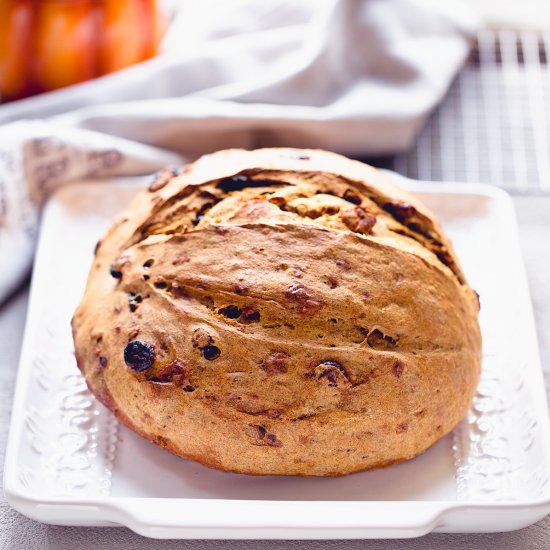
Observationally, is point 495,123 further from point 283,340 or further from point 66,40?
point 283,340

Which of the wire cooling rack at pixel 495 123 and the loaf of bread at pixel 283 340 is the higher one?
the loaf of bread at pixel 283 340

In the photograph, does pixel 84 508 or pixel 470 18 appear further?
Result: pixel 470 18

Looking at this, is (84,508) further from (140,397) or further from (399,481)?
(399,481)

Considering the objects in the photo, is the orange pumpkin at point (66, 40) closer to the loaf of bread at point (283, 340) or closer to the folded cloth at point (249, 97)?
the folded cloth at point (249, 97)

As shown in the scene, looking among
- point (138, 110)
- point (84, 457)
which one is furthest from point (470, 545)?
point (138, 110)

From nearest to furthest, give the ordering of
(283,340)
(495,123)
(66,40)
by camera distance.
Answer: (283,340), (66,40), (495,123)

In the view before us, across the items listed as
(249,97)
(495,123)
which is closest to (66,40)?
(249,97)

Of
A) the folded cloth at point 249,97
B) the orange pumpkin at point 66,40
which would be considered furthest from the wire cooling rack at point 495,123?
the orange pumpkin at point 66,40
